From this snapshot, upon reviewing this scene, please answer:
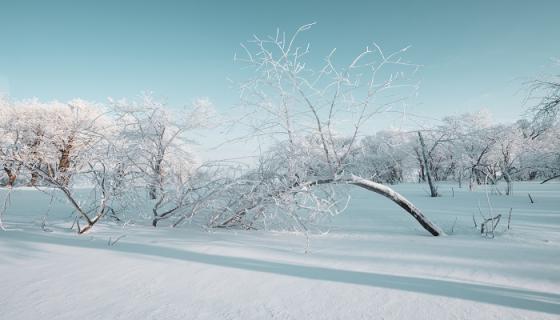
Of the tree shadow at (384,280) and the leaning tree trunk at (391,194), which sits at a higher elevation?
the leaning tree trunk at (391,194)

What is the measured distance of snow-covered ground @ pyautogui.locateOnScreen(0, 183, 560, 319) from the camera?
1.43 meters

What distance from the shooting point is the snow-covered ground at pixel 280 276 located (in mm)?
1431

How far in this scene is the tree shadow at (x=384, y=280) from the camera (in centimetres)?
150

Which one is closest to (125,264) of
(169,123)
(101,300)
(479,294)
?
(101,300)

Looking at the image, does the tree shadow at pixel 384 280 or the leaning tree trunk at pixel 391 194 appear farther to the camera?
the leaning tree trunk at pixel 391 194

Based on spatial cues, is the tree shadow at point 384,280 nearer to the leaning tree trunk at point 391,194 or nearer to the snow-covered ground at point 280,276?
the snow-covered ground at point 280,276

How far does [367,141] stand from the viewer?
3.37 m

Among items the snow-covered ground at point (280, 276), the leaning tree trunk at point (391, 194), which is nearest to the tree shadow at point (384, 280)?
the snow-covered ground at point (280, 276)

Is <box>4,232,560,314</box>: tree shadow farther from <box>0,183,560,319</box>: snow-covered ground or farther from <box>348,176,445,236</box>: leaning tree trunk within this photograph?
<box>348,176,445,236</box>: leaning tree trunk

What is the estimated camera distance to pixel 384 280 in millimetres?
1785

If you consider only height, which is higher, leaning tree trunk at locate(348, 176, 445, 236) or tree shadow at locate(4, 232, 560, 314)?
leaning tree trunk at locate(348, 176, 445, 236)

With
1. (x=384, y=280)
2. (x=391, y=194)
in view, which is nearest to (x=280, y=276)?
(x=384, y=280)

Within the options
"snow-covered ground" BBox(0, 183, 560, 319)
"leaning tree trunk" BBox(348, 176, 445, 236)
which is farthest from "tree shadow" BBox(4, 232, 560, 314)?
"leaning tree trunk" BBox(348, 176, 445, 236)

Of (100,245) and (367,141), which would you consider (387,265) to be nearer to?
(367,141)
